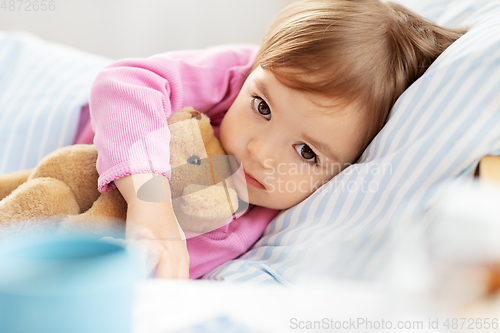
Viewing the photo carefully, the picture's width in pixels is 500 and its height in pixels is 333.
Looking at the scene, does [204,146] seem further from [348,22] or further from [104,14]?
[104,14]

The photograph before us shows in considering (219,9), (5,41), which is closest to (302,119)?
(5,41)

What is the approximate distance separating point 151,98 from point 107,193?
0.19m

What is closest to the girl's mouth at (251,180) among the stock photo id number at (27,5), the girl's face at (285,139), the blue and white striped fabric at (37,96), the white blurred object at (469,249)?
the girl's face at (285,139)

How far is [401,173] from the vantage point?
619 mm

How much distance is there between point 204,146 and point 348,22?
1.08ft

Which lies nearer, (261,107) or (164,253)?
(164,253)

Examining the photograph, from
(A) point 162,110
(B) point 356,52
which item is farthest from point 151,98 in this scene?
(B) point 356,52

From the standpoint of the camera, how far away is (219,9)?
1.76 meters

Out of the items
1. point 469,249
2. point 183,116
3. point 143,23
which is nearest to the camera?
point 469,249

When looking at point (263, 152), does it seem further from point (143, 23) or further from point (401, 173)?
point (143, 23)

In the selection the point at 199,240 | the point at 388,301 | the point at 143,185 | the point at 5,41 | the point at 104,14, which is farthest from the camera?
the point at 104,14

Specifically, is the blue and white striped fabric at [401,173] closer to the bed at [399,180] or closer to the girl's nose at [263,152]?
the bed at [399,180]

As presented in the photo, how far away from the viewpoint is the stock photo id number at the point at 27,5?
1.36 metres

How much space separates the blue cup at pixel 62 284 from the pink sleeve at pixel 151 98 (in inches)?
12.6
